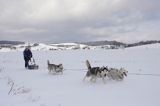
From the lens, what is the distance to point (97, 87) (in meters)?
13.2

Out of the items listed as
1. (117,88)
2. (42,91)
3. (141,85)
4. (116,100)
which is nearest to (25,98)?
(42,91)

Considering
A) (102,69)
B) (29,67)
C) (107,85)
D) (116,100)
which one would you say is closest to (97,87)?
(107,85)

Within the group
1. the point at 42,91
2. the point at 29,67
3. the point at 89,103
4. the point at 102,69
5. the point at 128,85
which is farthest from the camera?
the point at 29,67

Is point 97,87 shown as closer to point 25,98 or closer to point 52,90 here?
point 52,90

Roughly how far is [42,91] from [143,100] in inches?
168

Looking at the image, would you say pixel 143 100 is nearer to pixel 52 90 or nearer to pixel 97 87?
Result: pixel 97 87

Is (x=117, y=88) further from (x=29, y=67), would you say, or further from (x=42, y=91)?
(x=29, y=67)

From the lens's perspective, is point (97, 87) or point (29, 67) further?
point (29, 67)

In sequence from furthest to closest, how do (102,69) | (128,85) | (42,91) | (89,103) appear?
1. (102,69)
2. (128,85)
3. (42,91)
4. (89,103)

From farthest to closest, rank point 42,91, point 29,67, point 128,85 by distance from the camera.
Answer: point 29,67
point 128,85
point 42,91

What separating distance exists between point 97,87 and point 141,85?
1.88m

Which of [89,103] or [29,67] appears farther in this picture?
[29,67]

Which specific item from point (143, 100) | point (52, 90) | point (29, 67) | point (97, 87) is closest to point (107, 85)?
point (97, 87)

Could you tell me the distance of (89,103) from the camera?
10188mm
